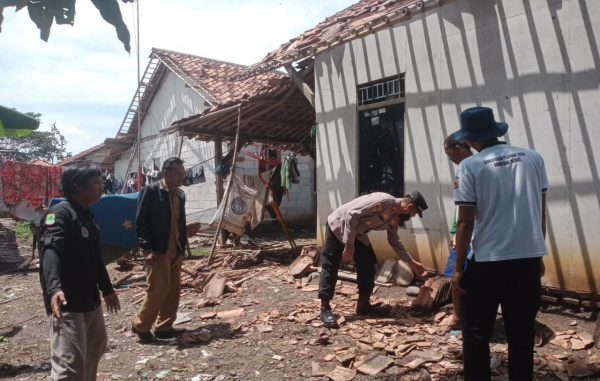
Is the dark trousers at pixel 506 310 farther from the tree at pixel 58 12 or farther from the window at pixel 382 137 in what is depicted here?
the window at pixel 382 137

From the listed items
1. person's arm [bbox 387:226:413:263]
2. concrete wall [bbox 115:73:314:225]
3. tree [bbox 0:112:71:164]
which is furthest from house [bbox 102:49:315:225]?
tree [bbox 0:112:71:164]

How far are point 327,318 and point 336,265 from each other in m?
0.60

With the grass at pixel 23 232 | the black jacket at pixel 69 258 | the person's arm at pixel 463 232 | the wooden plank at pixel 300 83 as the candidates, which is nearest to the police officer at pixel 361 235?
the person's arm at pixel 463 232

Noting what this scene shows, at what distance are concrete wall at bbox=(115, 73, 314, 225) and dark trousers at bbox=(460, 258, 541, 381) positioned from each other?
10.0m

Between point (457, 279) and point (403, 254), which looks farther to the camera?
point (403, 254)

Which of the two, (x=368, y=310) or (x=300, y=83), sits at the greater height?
(x=300, y=83)

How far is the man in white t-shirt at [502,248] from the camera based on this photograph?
2.59m

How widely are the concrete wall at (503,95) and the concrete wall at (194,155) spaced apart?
6572 mm

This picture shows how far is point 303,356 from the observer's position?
13.7 feet

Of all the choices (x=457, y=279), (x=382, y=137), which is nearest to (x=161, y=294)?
(x=457, y=279)

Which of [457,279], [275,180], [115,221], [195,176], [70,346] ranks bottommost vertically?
[70,346]

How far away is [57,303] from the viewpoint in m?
2.57

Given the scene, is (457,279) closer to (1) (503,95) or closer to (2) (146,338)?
(1) (503,95)

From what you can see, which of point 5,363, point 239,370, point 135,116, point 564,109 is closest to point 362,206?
point 239,370
